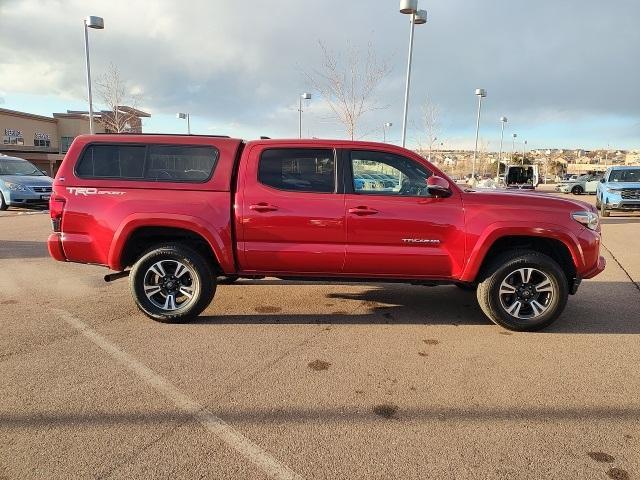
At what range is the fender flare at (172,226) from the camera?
4586 millimetres

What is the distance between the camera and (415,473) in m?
2.51

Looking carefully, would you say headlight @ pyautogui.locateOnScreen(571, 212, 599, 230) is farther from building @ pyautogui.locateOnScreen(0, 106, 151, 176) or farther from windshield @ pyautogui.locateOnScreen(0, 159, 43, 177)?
building @ pyautogui.locateOnScreen(0, 106, 151, 176)

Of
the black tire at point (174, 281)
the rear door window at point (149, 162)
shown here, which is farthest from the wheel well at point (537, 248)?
the rear door window at point (149, 162)

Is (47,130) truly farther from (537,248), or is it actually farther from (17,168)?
(537,248)

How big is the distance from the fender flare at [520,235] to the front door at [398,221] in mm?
155

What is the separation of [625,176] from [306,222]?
1710 centimetres

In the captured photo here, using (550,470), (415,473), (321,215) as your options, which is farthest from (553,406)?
(321,215)

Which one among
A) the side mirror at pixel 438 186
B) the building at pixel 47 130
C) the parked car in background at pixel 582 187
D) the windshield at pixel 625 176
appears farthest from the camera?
the parked car in background at pixel 582 187

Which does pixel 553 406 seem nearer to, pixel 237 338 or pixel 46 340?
pixel 237 338

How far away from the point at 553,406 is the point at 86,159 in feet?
15.6

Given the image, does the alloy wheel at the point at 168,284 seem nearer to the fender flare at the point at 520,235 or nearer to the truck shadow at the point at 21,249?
the fender flare at the point at 520,235

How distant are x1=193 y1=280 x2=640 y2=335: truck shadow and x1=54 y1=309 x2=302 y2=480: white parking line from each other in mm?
975

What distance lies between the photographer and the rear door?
4605mm

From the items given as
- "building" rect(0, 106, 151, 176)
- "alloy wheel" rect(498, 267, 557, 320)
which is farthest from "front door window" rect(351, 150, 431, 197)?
"building" rect(0, 106, 151, 176)
